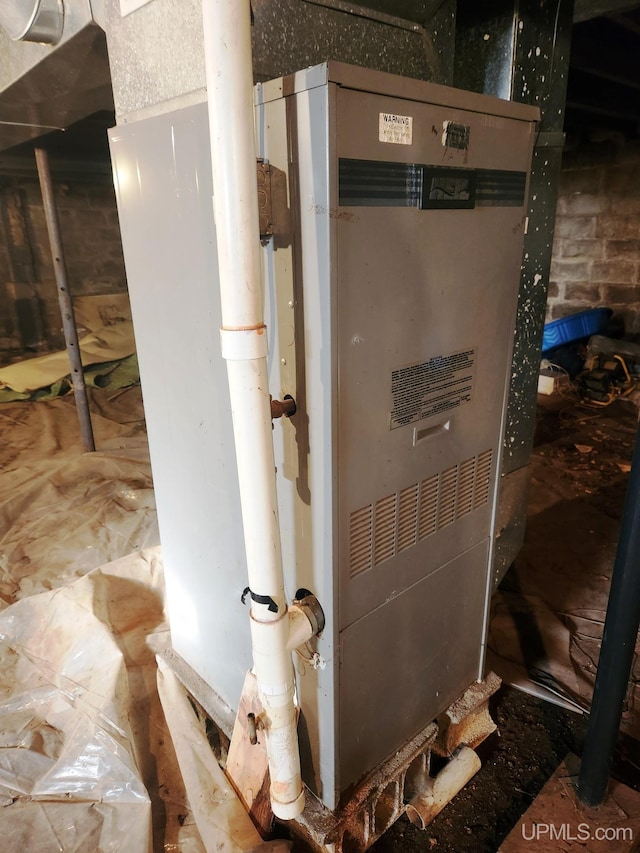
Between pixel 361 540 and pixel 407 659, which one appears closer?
pixel 361 540

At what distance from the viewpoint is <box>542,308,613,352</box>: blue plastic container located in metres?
5.13

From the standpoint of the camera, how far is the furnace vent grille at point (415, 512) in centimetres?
113

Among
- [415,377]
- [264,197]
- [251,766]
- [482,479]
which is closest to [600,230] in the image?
[482,479]

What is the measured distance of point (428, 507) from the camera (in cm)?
127

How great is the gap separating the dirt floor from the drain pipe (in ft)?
2.00

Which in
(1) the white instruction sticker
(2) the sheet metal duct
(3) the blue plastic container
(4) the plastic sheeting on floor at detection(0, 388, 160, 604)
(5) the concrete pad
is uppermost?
(2) the sheet metal duct

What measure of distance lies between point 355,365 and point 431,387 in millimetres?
239

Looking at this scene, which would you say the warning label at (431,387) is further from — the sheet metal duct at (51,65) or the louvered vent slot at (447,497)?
the sheet metal duct at (51,65)

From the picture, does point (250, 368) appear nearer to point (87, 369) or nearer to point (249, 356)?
point (249, 356)

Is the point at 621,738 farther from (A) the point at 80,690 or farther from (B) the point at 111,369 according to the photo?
(B) the point at 111,369

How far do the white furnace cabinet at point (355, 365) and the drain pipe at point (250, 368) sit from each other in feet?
0.30

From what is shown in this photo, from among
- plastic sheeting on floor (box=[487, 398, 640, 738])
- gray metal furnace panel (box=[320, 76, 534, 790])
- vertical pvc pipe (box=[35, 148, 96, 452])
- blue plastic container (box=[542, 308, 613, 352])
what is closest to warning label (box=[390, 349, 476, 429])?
gray metal furnace panel (box=[320, 76, 534, 790])

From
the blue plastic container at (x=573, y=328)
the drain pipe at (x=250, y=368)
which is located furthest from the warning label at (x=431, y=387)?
the blue plastic container at (x=573, y=328)

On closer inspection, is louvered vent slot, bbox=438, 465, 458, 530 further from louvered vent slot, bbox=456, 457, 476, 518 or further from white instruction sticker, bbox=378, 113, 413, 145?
white instruction sticker, bbox=378, 113, 413, 145
